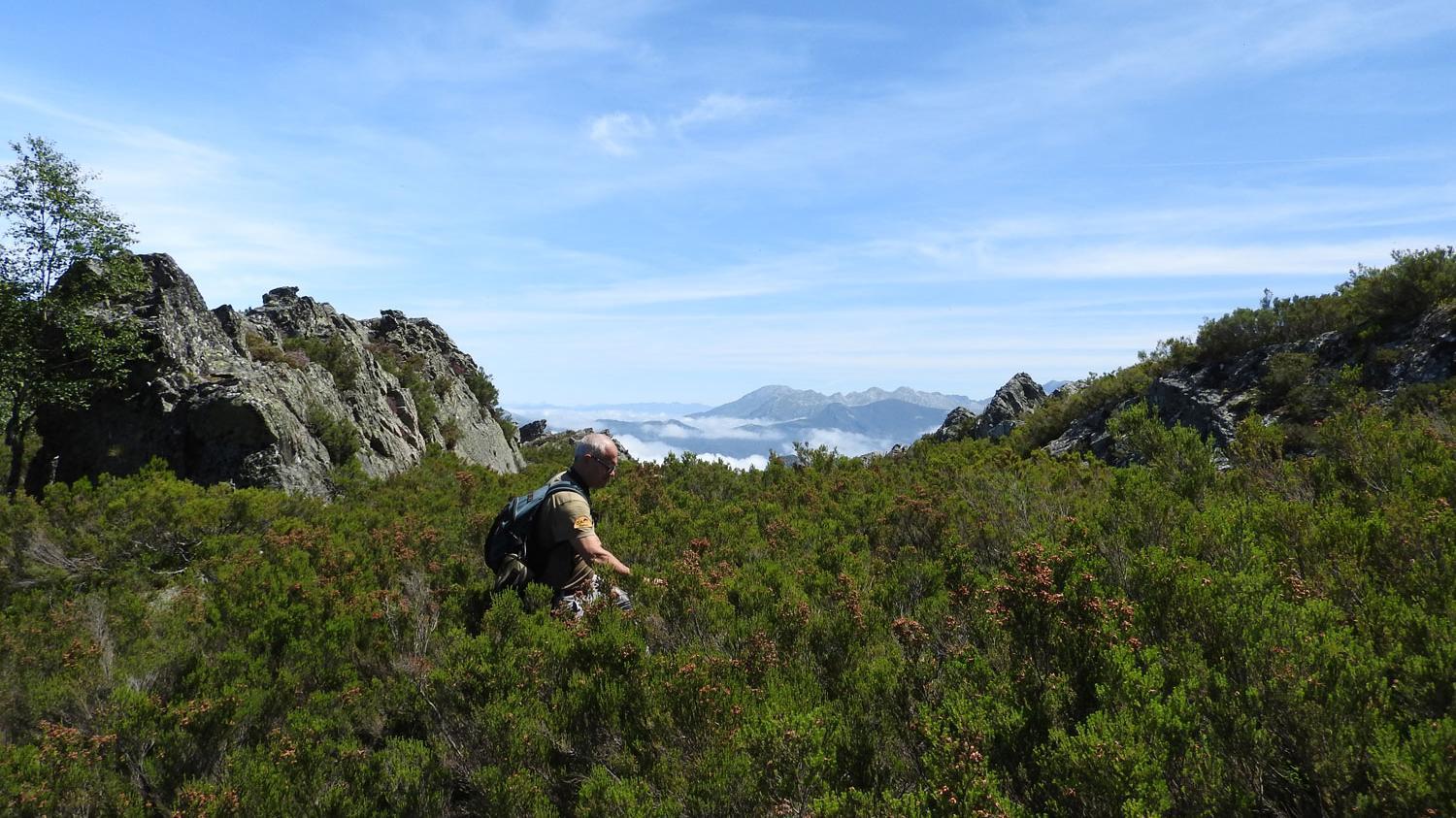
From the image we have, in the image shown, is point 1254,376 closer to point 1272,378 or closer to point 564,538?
point 1272,378

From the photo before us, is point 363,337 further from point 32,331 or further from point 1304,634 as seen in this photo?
point 1304,634

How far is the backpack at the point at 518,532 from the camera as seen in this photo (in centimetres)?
568

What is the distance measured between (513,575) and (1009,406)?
2741 centimetres

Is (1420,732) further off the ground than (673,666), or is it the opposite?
(1420,732)

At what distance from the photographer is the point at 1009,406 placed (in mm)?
28859

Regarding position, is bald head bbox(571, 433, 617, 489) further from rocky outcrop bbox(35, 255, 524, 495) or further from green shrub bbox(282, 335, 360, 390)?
green shrub bbox(282, 335, 360, 390)

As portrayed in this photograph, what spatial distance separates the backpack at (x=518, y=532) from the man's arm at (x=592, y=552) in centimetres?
46

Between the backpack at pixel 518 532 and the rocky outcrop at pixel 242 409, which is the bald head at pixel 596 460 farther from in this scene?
the rocky outcrop at pixel 242 409

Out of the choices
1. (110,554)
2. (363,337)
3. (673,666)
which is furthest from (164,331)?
(673,666)

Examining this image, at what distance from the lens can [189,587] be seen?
256 inches

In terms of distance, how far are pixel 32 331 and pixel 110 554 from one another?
1551 centimetres

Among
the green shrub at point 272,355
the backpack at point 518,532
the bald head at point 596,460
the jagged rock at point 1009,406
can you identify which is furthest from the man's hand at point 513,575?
the jagged rock at point 1009,406

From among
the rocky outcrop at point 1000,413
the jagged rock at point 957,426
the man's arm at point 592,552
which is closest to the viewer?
the man's arm at point 592,552

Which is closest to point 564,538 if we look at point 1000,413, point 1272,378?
point 1272,378
